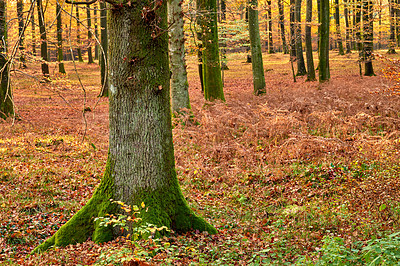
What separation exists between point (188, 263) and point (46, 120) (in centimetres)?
1231

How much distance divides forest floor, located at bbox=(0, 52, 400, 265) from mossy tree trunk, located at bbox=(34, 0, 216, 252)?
13.8 inches

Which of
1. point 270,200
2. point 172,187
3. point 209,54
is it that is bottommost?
point 270,200

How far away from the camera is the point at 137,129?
169 inches

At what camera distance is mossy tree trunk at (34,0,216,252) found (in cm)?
420

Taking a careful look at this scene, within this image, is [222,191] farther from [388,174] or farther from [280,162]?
[388,174]

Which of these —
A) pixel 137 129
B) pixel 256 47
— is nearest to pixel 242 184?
pixel 137 129

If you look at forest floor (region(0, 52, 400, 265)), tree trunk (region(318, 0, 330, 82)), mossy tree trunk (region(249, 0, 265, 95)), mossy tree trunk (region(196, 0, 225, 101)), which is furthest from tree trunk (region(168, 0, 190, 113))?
tree trunk (region(318, 0, 330, 82))

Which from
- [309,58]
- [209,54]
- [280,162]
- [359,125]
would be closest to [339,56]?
[309,58]

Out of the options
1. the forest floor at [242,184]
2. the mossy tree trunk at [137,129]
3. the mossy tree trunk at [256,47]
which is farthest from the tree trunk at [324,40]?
the mossy tree trunk at [137,129]

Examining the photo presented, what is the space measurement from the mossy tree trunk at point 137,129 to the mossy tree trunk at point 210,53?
889cm

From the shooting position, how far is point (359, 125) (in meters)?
8.62

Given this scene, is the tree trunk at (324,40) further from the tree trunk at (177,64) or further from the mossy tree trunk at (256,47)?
the tree trunk at (177,64)

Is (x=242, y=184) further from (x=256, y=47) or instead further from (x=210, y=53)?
(x=256, y=47)

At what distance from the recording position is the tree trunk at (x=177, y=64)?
1112 cm
